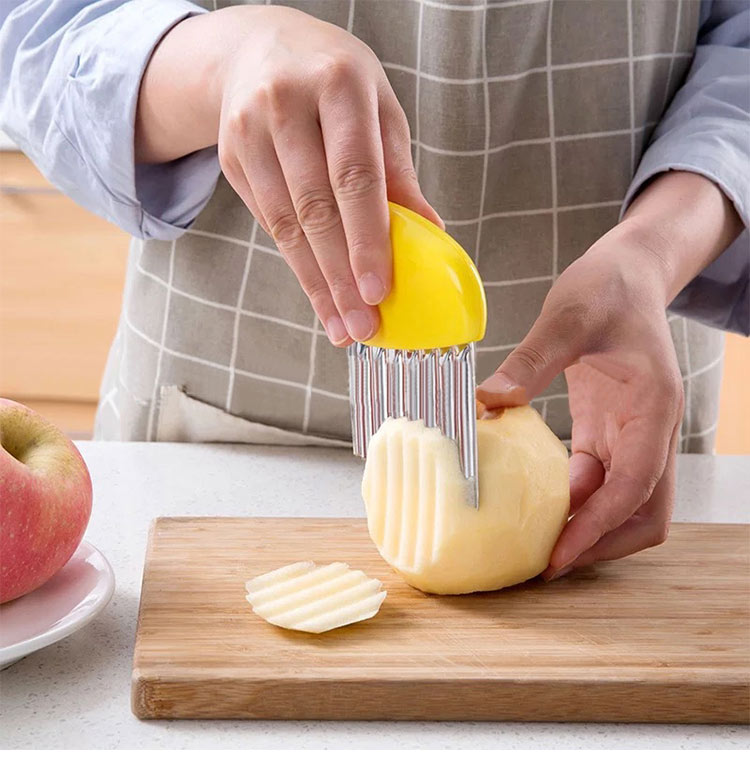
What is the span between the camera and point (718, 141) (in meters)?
1.08

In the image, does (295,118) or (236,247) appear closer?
(295,118)

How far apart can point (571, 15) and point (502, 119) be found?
126mm

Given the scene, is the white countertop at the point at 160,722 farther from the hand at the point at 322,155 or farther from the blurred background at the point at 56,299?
the blurred background at the point at 56,299

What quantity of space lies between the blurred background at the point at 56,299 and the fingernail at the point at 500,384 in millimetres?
Answer: 1609

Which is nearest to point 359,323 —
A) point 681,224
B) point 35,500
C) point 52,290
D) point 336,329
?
point 336,329

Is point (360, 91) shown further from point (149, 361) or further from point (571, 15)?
point (149, 361)

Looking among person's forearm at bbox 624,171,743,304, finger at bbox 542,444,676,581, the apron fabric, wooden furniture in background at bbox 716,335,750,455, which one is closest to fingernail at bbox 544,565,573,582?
finger at bbox 542,444,676,581

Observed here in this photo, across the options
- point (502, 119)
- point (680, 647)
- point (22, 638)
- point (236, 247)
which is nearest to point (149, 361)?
point (236, 247)

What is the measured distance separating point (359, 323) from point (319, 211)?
0.26ft

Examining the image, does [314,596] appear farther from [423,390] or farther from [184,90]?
[184,90]

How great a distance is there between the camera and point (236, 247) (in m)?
1.18

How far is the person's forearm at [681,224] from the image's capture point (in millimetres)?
981

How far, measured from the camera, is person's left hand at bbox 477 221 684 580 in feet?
2.83

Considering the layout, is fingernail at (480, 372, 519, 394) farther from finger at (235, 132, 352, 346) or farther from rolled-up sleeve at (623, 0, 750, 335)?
rolled-up sleeve at (623, 0, 750, 335)
